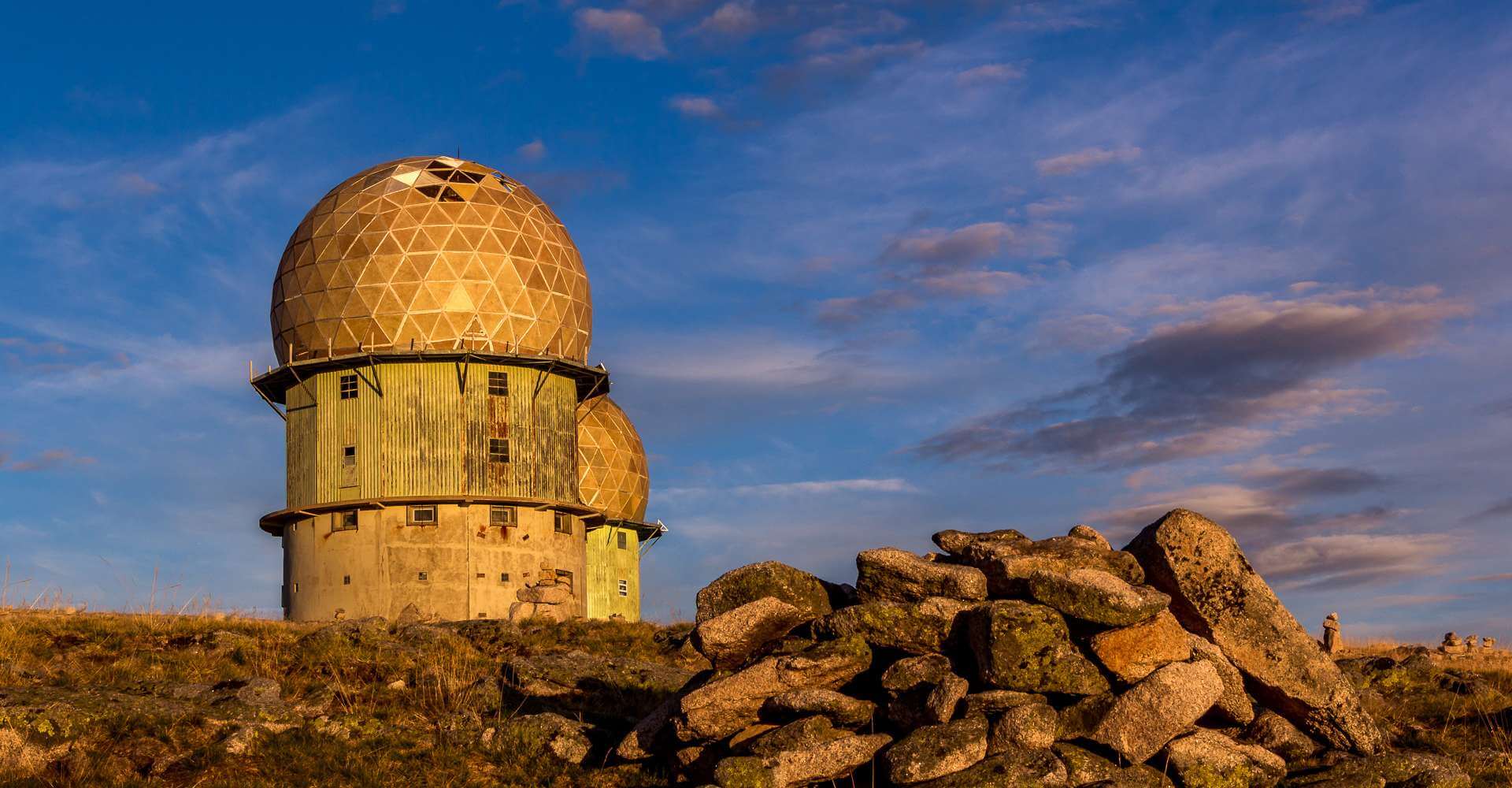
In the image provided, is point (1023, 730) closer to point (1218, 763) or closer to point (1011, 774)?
point (1011, 774)

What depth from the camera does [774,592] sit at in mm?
16141

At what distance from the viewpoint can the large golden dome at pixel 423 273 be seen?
3703 cm

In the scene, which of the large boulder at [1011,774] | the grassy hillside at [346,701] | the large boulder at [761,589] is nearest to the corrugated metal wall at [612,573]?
the grassy hillside at [346,701]

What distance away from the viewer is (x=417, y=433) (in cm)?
3666

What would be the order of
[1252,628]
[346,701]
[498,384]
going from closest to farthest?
[1252,628] < [346,701] < [498,384]

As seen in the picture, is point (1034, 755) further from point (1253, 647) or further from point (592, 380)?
point (592, 380)

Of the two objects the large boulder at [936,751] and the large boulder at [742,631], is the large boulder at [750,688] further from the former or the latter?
the large boulder at [936,751]

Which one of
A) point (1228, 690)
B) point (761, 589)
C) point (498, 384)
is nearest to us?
point (1228, 690)

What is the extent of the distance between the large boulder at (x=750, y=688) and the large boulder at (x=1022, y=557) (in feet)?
5.95

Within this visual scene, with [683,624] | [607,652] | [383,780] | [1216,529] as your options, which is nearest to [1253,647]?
[1216,529]

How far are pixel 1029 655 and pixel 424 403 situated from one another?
1012 inches

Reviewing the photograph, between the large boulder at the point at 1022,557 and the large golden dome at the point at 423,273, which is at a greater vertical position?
the large golden dome at the point at 423,273

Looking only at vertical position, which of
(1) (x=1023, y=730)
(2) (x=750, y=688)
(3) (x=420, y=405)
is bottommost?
(1) (x=1023, y=730)

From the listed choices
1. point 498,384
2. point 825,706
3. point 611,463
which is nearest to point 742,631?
point 825,706
